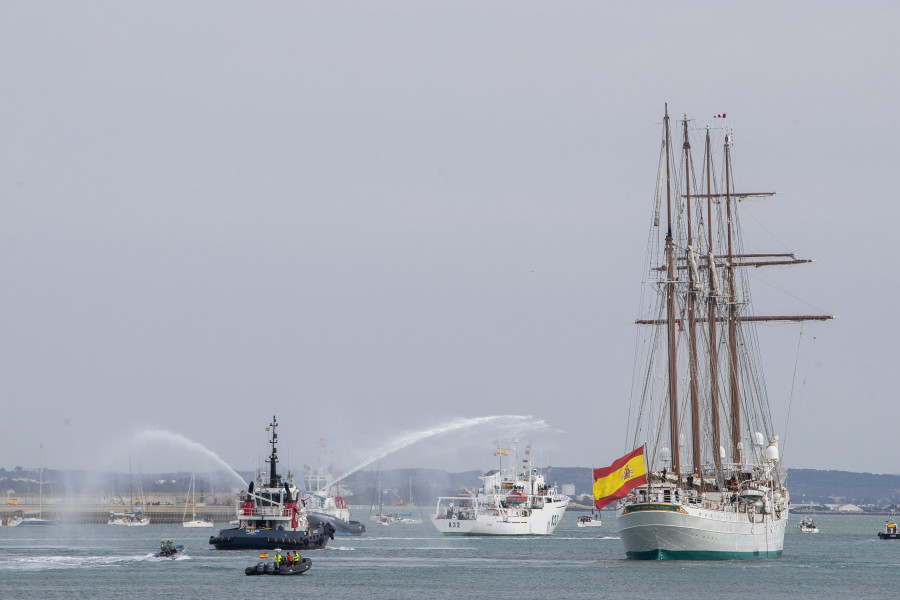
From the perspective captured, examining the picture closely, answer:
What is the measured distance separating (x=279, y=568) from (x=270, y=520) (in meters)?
30.8

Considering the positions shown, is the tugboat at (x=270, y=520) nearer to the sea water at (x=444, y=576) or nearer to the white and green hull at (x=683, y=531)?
the sea water at (x=444, y=576)

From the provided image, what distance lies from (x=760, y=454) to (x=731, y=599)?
57.0 metres

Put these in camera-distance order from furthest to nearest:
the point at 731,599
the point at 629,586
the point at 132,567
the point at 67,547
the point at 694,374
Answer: the point at 67,547, the point at 694,374, the point at 132,567, the point at 629,586, the point at 731,599

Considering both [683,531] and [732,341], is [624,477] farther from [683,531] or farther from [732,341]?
[732,341]

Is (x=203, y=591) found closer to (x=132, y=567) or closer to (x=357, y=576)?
(x=357, y=576)

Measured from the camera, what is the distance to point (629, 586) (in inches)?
4525

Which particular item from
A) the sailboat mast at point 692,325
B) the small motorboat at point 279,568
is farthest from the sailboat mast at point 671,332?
the small motorboat at point 279,568

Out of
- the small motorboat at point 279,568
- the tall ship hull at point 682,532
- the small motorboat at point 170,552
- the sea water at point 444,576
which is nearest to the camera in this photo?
the sea water at point 444,576

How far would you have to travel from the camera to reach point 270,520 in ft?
506

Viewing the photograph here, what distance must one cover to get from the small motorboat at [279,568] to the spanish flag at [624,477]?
91.7 ft

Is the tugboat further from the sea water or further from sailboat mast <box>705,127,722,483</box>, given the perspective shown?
sailboat mast <box>705,127,722,483</box>

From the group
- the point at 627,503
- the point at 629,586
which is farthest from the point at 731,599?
the point at 627,503

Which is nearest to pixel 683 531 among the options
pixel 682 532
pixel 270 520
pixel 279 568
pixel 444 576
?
pixel 682 532

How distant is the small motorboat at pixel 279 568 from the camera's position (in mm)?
123375
